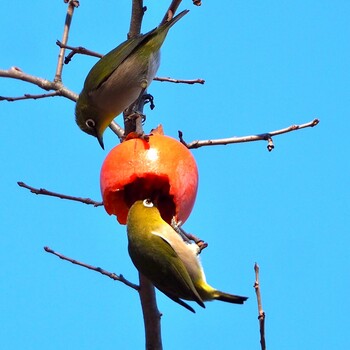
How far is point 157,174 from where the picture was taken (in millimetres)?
4059

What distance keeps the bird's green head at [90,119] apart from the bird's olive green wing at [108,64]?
0.17m

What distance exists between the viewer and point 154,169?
401 centimetres

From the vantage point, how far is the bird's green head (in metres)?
6.85

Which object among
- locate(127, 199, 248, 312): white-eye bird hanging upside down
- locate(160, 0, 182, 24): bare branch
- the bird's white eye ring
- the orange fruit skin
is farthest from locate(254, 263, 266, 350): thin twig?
locate(160, 0, 182, 24): bare branch

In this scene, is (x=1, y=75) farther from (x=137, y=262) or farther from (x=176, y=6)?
(x=137, y=262)

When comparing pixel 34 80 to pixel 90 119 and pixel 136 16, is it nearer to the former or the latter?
pixel 136 16

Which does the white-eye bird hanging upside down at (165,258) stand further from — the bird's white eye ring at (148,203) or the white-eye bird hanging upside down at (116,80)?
the white-eye bird hanging upside down at (116,80)

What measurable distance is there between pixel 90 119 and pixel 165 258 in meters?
2.78

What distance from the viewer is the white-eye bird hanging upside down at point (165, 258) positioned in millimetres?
4379

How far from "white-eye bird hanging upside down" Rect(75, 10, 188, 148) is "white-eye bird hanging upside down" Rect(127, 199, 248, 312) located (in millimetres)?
2145

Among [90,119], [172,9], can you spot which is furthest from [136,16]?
[90,119]

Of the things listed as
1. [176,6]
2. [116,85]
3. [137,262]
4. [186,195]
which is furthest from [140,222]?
[116,85]

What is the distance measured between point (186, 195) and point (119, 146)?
500 mm

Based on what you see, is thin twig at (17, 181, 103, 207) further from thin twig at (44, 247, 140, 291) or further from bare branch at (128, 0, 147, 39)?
bare branch at (128, 0, 147, 39)
